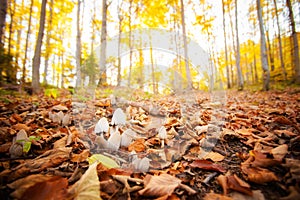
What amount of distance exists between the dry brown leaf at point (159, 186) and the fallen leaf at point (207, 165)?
0.67 ft

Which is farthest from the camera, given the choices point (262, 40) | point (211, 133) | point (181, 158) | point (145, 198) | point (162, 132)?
point (262, 40)

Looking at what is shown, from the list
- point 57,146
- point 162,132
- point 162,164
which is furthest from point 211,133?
point 57,146

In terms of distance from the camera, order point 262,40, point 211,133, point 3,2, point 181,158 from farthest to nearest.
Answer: point 262,40 → point 3,2 → point 211,133 → point 181,158

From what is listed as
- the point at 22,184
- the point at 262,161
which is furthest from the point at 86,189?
the point at 262,161

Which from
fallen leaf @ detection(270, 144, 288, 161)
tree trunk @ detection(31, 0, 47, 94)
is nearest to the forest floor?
fallen leaf @ detection(270, 144, 288, 161)

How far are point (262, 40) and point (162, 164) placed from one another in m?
6.91

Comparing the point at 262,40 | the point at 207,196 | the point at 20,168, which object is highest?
the point at 262,40

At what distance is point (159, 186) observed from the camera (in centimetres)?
67

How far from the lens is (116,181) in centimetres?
71

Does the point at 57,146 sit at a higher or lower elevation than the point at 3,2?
lower

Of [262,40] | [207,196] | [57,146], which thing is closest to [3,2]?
[57,146]

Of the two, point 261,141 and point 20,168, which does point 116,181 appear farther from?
point 261,141

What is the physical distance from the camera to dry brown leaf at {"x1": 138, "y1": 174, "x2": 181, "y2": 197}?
64cm

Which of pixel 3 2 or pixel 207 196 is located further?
pixel 3 2
